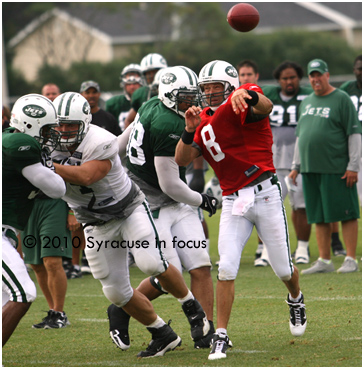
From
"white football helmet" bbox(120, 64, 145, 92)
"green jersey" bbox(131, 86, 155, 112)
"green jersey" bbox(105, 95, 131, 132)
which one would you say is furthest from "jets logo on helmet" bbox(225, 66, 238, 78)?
"green jersey" bbox(105, 95, 131, 132)

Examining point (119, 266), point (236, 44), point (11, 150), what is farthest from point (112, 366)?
point (236, 44)

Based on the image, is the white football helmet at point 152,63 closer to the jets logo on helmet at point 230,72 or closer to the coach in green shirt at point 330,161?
the coach in green shirt at point 330,161

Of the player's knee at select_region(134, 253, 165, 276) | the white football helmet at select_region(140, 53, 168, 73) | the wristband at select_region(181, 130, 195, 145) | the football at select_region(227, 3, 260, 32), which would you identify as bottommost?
the player's knee at select_region(134, 253, 165, 276)

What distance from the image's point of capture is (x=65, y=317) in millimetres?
6117

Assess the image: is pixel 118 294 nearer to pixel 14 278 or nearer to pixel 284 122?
pixel 14 278

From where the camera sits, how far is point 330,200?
7.79 m

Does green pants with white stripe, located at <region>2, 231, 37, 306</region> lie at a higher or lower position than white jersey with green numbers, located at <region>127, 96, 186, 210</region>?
lower

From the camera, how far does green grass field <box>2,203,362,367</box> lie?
183 inches

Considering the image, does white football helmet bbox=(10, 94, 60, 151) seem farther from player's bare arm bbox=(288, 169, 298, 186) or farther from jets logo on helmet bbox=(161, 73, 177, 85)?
player's bare arm bbox=(288, 169, 298, 186)

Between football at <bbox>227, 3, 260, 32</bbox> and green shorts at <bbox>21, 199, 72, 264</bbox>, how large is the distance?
6.85 feet

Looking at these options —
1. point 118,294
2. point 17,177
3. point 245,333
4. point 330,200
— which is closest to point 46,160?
point 17,177

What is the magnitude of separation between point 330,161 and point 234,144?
3.06m

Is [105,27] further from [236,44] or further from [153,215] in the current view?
[153,215]

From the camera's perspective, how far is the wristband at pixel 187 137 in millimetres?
4840
